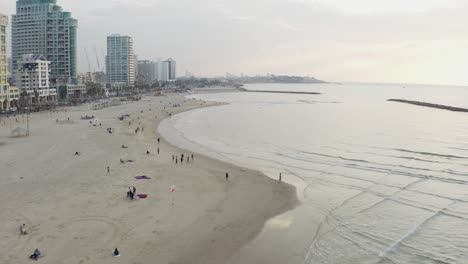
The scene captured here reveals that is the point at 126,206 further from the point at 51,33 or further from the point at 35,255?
the point at 51,33

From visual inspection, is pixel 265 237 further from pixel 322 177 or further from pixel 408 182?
pixel 408 182

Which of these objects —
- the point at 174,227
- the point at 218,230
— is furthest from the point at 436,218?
the point at 174,227

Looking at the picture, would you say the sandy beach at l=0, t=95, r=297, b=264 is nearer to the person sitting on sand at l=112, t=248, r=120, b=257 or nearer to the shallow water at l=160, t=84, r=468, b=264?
the person sitting on sand at l=112, t=248, r=120, b=257

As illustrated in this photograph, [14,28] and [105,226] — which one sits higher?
[14,28]

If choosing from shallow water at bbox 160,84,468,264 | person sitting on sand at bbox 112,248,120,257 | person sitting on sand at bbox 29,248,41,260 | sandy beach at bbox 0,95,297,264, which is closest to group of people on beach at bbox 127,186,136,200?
sandy beach at bbox 0,95,297,264

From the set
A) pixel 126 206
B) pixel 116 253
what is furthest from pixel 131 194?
pixel 116 253

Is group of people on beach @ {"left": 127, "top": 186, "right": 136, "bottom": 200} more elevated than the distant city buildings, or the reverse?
the distant city buildings
